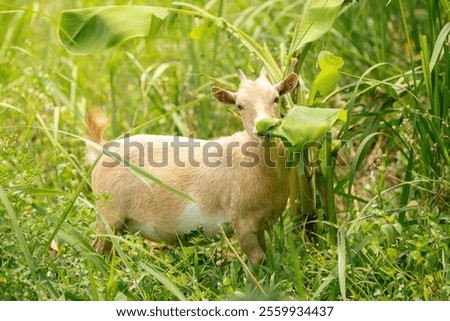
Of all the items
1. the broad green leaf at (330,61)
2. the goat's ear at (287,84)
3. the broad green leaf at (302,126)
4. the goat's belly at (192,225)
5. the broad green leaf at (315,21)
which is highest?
the broad green leaf at (315,21)

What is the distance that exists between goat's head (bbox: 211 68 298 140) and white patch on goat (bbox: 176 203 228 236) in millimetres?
591

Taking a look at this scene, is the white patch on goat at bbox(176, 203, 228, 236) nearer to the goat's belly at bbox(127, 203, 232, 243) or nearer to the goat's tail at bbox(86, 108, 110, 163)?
the goat's belly at bbox(127, 203, 232, 243)

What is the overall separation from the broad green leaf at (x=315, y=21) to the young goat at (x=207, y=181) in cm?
31

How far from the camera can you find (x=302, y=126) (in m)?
4.45

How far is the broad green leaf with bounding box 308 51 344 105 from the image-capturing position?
15.8 ft

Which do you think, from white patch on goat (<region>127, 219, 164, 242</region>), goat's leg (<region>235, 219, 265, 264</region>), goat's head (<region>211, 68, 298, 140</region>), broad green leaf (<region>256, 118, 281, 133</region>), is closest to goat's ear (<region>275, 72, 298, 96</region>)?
goat's head (<region>211, 68, 298, 140</region>)

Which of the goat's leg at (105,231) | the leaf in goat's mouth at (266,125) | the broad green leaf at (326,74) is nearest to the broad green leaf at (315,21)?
the broad green leaf at (326,74)

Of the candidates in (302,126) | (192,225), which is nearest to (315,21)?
(302,126)

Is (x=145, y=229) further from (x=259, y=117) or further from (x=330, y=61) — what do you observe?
(x=330, y=61)

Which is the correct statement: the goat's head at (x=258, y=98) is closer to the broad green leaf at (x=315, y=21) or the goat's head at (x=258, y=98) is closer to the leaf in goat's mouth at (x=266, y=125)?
the leaf in goat's mouth at (x=266, y=125)

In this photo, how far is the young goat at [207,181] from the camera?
4.89 metres

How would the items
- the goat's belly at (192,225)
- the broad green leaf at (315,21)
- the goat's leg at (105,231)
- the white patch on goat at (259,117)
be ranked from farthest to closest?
the goat's leg at (105,231)
the goat's belly at (192,225)
the broad green leaf at (315,21)
the white patch on goat at (259,117)

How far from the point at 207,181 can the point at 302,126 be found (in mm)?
889

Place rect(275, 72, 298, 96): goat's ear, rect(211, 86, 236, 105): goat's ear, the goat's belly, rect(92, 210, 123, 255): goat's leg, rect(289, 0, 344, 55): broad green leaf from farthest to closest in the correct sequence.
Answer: rect(92, 210, 123, 255): goat's leg, the goat's belly, rect(289, 0, 344, 55): broad green leaf, rect(211, 86, 236, 105): goat's ear, rect(275, 72, 298, 96): goat's ear
